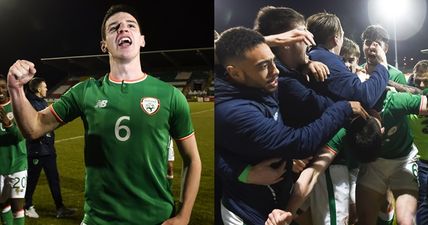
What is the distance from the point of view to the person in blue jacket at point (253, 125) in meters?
2.50

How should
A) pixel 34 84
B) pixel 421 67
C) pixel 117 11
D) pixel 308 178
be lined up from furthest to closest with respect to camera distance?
pixel 34 84 < pixel 117 11 < pixel 308 178 < pixel 421 67

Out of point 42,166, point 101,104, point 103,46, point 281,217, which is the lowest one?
point 281,217

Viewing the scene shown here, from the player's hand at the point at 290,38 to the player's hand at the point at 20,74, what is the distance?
4.15ft

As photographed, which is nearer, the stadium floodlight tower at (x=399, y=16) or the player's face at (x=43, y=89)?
the stadium floodlight tower at (x=399, y=16)

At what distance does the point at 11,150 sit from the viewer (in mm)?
2887

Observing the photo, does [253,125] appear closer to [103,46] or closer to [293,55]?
[293,55]

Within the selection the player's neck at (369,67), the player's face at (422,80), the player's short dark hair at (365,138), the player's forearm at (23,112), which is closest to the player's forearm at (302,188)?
the player's short dark hair at (365,138)

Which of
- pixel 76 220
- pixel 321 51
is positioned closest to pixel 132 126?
pixel 76 220

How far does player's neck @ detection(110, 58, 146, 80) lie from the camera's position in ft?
8.45

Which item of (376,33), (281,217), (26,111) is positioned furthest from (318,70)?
(26,111)

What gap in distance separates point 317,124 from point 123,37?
43.5 inches

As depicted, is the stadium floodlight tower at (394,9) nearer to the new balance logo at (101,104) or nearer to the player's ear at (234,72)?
the player's ear at (234,72)

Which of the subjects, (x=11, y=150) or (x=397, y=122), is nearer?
(x=397, y=122)

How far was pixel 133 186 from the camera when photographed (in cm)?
249
